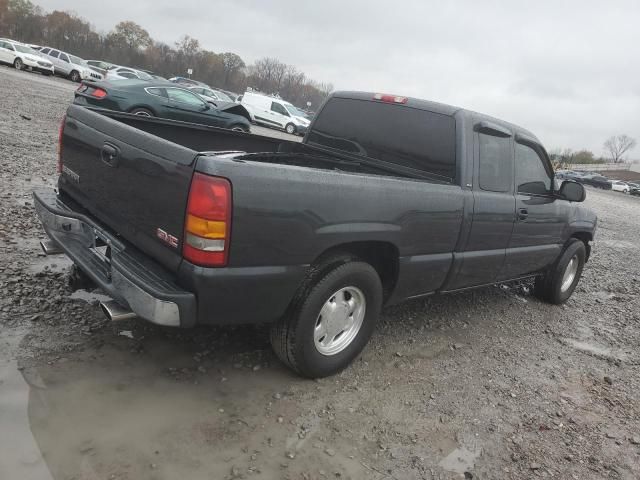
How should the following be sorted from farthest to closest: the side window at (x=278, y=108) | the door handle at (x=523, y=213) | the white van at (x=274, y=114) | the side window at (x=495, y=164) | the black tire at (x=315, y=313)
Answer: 1. the side window at (x=278, y=108)
2. the white van at (x=274, y=114)
3. the door handle at (x=523, y=213)
4. the side window at (x=495, y=164)
5. the black tire at (x=315, y=313)

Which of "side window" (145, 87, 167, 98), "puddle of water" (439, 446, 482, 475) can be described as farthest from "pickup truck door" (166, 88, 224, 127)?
"puddle of water" (439, 446, 482, 475)

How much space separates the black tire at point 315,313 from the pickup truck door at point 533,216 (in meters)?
1.90

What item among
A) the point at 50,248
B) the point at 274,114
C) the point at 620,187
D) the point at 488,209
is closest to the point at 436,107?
the point at 488,209

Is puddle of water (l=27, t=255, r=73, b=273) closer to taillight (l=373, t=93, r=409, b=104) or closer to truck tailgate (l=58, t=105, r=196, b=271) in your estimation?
truck tailgate (l=58, t=105, r=196, b=271)

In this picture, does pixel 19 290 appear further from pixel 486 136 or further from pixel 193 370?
pixel 486 136

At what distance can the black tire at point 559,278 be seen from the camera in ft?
18.9

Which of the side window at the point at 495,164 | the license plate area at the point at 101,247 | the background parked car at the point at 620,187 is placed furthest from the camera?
the background parked car at the point at 620,187

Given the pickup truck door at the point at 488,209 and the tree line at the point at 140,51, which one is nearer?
the pickup truck door at the point at 488,209

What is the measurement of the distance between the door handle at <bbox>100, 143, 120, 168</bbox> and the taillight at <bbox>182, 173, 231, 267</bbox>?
2.60ft

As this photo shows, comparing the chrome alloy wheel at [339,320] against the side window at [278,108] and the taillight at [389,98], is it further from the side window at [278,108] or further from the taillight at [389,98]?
the side window at [278,108]

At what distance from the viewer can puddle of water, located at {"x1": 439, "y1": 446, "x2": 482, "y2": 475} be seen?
2822mm

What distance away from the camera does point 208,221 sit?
2521mm

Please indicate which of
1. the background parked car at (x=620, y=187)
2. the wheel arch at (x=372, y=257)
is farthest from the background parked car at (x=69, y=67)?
the background parked car at (x=620, y=187)

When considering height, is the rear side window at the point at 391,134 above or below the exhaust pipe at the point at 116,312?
above
